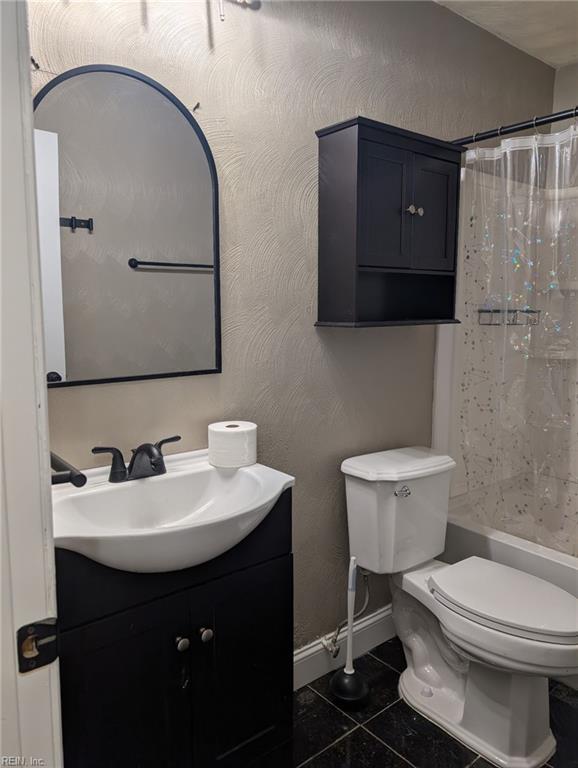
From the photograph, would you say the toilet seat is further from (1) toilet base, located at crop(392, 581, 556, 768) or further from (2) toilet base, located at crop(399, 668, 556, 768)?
(2) toilet base, located at crop(399, 668, 556, 768)

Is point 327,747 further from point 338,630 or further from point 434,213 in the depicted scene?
point 434,213

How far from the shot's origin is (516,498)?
2420 millimetres

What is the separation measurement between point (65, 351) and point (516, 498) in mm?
1894

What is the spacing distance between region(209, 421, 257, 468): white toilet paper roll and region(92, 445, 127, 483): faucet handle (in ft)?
0.91

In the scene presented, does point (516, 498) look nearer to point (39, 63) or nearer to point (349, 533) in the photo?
point (349, 533)

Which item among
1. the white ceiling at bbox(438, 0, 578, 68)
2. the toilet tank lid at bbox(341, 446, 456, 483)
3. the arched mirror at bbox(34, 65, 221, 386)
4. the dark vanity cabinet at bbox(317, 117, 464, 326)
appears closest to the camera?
the arched mirror at bbox(34, 65, 221, 386)

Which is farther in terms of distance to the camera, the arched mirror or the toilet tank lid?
the toilet tank lid

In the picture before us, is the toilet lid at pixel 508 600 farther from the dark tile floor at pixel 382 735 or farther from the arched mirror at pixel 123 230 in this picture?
the arched mirror at pixel 123 230

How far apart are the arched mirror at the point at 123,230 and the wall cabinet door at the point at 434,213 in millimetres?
773

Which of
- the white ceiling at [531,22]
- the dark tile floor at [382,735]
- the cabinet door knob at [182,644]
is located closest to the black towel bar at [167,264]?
the cabinet door knob at [182,644]

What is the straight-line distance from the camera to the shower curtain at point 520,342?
2.20 metres

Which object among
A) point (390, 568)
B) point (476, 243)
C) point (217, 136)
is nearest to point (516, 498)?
point (390, 568)

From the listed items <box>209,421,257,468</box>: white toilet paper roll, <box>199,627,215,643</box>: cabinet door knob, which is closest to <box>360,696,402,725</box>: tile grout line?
<box>199,627,215,643</box>: cabinet door knob

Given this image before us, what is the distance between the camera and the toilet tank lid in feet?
6.63
